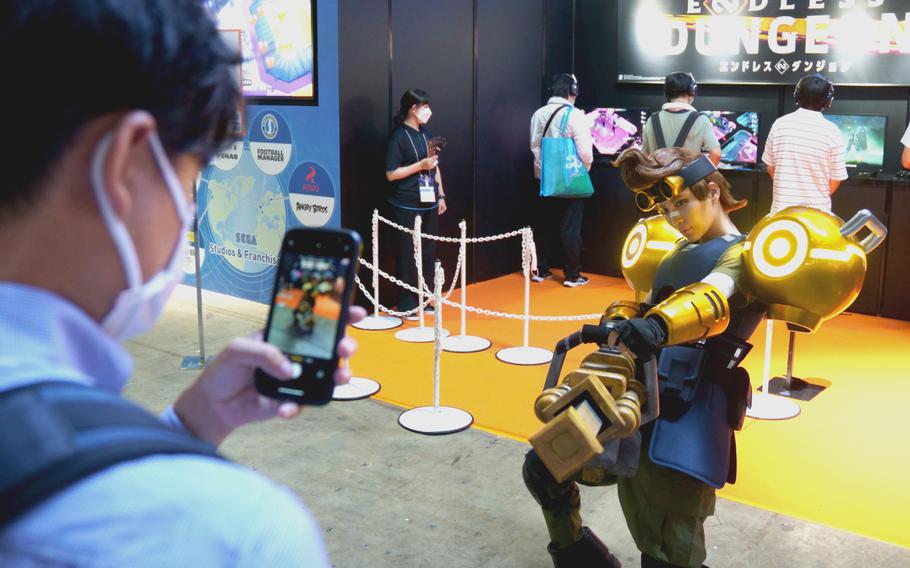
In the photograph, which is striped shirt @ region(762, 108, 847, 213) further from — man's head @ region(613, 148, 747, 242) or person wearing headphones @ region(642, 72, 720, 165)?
man's head @ region(613, 148, 747, 242)

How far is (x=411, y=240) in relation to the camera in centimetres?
760

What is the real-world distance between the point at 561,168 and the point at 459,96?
115 cm

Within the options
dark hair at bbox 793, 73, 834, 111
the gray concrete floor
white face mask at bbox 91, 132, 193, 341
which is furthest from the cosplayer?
dark hair at bbox 793, 73, 834, 111

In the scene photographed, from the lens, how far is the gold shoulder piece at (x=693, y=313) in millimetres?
2885

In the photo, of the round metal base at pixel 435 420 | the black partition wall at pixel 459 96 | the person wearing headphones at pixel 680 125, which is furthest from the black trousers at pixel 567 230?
the round metal base at pixel 435 420

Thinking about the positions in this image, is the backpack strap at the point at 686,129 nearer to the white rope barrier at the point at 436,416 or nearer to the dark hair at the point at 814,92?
the dark hair at the point at 814,92

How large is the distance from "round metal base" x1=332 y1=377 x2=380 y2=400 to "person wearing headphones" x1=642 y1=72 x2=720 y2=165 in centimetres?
292

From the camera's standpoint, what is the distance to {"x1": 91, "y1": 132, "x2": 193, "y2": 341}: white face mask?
2.43 feet

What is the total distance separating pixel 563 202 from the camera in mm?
8898

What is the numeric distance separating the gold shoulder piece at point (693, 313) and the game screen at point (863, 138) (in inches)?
218

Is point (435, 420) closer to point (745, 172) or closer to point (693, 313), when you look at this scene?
point (693, 313)

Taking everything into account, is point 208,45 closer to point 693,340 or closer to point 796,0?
point 693,340

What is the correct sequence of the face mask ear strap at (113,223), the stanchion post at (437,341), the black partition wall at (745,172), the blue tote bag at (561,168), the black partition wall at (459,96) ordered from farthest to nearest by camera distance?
1. the blue tote bag at (561,168)
2. the black partition wall at (745,172)
3. the black partition wall at (459,96)
4. the stanchion post at (437,341)
5. the face mask ear strap at (113,223)

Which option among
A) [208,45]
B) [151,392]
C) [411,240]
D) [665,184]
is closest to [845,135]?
[411,240]
